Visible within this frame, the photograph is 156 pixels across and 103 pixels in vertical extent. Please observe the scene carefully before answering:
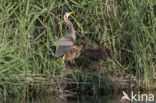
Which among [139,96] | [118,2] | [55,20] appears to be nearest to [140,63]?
[139,96]

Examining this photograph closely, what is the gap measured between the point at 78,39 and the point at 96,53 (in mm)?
669

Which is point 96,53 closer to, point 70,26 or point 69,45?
point 69,45

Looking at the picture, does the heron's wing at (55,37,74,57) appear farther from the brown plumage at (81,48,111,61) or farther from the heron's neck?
the brown plumage at (81,48,111,61)

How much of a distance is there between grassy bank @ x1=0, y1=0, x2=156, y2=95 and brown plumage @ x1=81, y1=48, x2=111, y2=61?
13 centimetres

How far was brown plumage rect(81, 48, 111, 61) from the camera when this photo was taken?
295 inches

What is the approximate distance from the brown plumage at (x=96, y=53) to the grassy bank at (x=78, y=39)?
133mm

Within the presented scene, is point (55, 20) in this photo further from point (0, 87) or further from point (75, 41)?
point (0, 87)

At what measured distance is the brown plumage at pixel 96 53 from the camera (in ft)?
24.6

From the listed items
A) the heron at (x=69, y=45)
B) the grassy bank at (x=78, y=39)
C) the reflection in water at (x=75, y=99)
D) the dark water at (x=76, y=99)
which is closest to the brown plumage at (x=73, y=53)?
the heron at (x=69, y=45)

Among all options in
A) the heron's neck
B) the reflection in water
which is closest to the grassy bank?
the heron's neck

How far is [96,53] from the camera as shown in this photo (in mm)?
7652

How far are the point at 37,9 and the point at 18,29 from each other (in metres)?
0.68

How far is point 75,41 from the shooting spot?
812 cm

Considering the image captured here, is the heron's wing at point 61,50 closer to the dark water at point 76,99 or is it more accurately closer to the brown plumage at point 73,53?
the brown plumage at point 73,53
